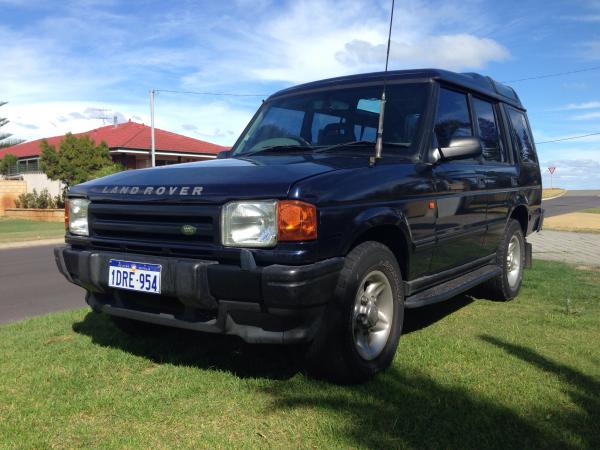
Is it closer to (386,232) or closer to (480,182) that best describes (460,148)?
(386,232)

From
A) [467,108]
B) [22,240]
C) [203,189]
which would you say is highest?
[467,108]

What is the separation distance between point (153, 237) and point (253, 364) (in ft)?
3.69

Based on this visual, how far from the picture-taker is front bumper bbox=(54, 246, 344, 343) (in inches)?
113

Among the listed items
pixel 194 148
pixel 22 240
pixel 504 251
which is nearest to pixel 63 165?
pixel 194 148

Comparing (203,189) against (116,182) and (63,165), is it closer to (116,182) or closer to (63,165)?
(116,182)

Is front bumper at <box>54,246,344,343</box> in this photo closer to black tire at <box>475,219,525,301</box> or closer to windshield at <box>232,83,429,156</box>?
windshield at <box>232,83,429,156</box>

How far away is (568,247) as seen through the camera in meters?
11.6

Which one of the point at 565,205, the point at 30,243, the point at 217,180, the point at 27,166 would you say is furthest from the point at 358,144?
the point at 27,166

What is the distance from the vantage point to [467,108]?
16.3ft

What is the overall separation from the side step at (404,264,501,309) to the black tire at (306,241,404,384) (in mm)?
485

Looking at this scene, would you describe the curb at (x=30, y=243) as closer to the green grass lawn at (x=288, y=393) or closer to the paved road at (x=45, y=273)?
the paved road at (x=45, y=273)

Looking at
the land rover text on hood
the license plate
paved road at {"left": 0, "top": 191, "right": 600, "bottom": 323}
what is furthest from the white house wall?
the license plate

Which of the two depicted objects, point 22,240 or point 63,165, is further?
point 63,165

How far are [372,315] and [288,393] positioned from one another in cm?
71
